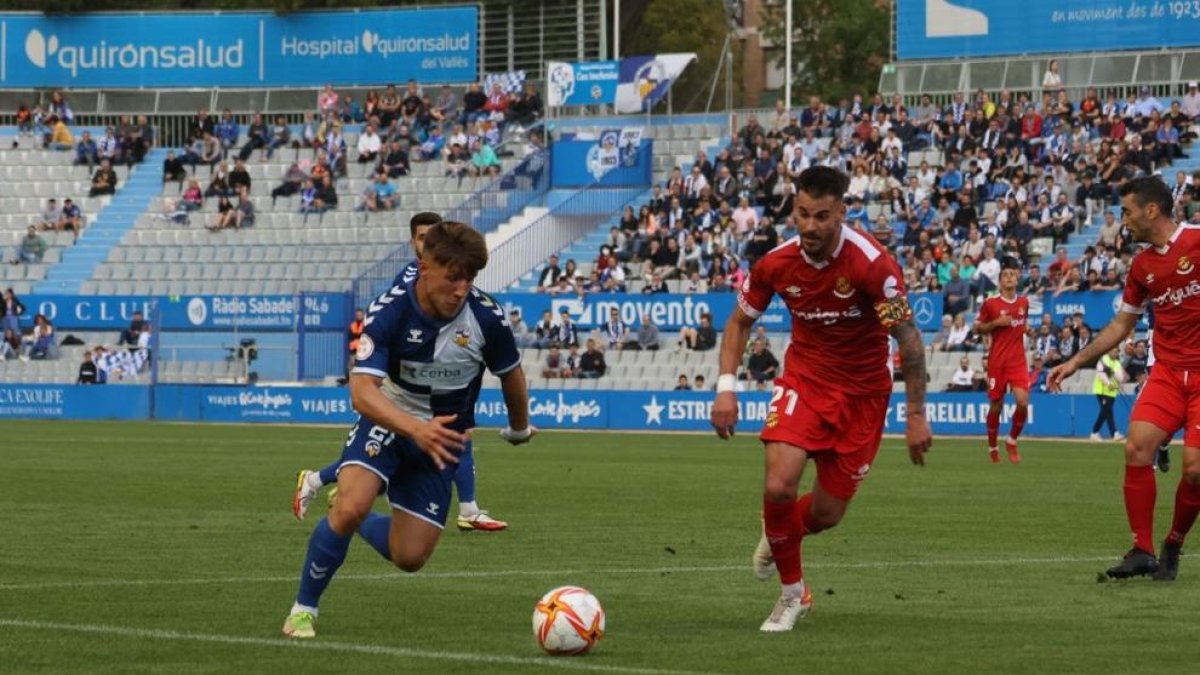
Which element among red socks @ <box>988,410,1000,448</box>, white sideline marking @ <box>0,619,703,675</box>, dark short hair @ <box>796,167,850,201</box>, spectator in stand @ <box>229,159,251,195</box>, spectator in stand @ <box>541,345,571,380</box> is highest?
dark short hair @ <box>796,167,850,201</box>

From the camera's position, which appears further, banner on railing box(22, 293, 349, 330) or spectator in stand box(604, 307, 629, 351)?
banner on railing box(22, 293, 349, 330)

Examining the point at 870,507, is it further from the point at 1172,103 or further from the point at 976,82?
the point at 976,82

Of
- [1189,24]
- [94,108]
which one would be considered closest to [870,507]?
[1189,24]

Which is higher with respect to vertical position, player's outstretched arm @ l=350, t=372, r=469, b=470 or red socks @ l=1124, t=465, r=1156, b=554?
player's outstretched arm @ l=350, t=372, r=469, b=470

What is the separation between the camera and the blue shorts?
10312mm

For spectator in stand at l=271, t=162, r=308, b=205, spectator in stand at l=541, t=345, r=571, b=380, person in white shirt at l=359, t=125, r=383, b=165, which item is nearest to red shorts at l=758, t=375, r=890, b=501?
spectator in stand at l=541, t=345, r=571, b=380

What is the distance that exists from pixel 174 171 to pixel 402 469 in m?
45.8

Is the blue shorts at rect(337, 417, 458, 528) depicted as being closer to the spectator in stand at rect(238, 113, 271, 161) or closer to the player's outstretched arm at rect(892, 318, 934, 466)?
the player's outstretched arm at rect(892, 318, 934, 466)

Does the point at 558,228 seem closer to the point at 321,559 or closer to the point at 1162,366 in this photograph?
the point at 1162,366

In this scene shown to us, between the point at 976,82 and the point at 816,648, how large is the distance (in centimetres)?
3972

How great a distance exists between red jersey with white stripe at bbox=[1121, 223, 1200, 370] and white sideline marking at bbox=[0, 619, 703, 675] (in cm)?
537

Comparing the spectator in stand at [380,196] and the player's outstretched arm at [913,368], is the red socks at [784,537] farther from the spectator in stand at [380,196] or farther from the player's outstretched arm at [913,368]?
the spectator in stand at [380,196]

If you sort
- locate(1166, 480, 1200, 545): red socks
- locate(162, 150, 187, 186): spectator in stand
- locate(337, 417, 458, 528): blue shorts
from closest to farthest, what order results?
1. locate(337, 417, 458, 528): blue shorts
2. locate(1166, 480, 1200, 545): red socks
3. locate(162, 150, 187, 186): spectator in stand

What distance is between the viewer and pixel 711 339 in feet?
136
